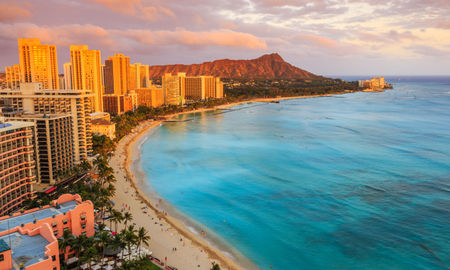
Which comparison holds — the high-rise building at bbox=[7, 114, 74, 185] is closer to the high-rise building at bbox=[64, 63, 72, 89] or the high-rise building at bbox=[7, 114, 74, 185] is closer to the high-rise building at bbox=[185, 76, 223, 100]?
the high-rise building at bbox=[64, 63, 72, 89]

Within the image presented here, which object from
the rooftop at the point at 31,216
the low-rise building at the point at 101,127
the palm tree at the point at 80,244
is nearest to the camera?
the palm tree at the point at 80,244

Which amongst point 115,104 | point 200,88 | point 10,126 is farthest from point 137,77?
point 10,126

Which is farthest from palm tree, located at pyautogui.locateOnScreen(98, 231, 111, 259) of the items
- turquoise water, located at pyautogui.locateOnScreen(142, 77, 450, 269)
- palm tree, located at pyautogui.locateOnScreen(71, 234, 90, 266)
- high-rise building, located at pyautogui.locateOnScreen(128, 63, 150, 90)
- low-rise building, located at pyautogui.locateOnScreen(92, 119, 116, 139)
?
high-rise building, located at pyautogui.locateOnScreen(128, 63, 150, 90)

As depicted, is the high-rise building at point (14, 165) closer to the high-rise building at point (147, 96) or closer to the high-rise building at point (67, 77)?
the high-rise building at point (67, 77)

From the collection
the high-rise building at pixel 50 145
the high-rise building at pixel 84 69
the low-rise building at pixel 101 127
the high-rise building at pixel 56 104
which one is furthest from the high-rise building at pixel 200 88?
the high-rise building at pixel 50 145

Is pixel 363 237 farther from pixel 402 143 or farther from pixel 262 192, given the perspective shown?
pixel 402 143

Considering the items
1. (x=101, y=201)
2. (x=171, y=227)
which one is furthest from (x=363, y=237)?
(x=101, y=201)

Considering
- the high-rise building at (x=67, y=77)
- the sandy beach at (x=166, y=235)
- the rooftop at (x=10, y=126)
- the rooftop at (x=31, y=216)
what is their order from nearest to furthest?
the rooftop at (x=31, y=216) → the sandy beach at (x=166, y=235) → the rooftop at (x=10, y=126) → the high-rise building at (x=67, y=77)
